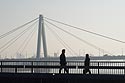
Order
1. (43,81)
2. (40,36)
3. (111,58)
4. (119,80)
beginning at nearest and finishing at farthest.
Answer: (119,80) → (43,81) → (40,36) → (111,58)

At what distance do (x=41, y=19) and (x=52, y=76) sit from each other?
4525 centimetres

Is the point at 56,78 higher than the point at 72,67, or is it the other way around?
the point at 72,67

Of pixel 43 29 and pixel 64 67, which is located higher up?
pixel 43 29

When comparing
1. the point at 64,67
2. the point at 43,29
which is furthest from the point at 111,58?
the point at 64,67

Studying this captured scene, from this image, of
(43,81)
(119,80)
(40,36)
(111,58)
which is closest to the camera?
(119,80)

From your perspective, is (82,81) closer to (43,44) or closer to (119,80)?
(119,80)

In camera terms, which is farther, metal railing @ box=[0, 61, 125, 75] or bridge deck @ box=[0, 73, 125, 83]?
metal railing @ box=[0, 61, 125, 75]

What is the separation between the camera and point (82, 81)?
19438 mm

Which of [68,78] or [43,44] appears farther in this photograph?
[43,44]

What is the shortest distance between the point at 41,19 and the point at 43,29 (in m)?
1.74

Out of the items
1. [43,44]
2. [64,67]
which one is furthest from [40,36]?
[64,67]

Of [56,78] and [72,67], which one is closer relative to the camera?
[56,78]

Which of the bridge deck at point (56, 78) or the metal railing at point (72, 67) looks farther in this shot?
the metal railing at point (72, 67)

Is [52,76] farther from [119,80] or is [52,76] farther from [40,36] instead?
[40,36]
